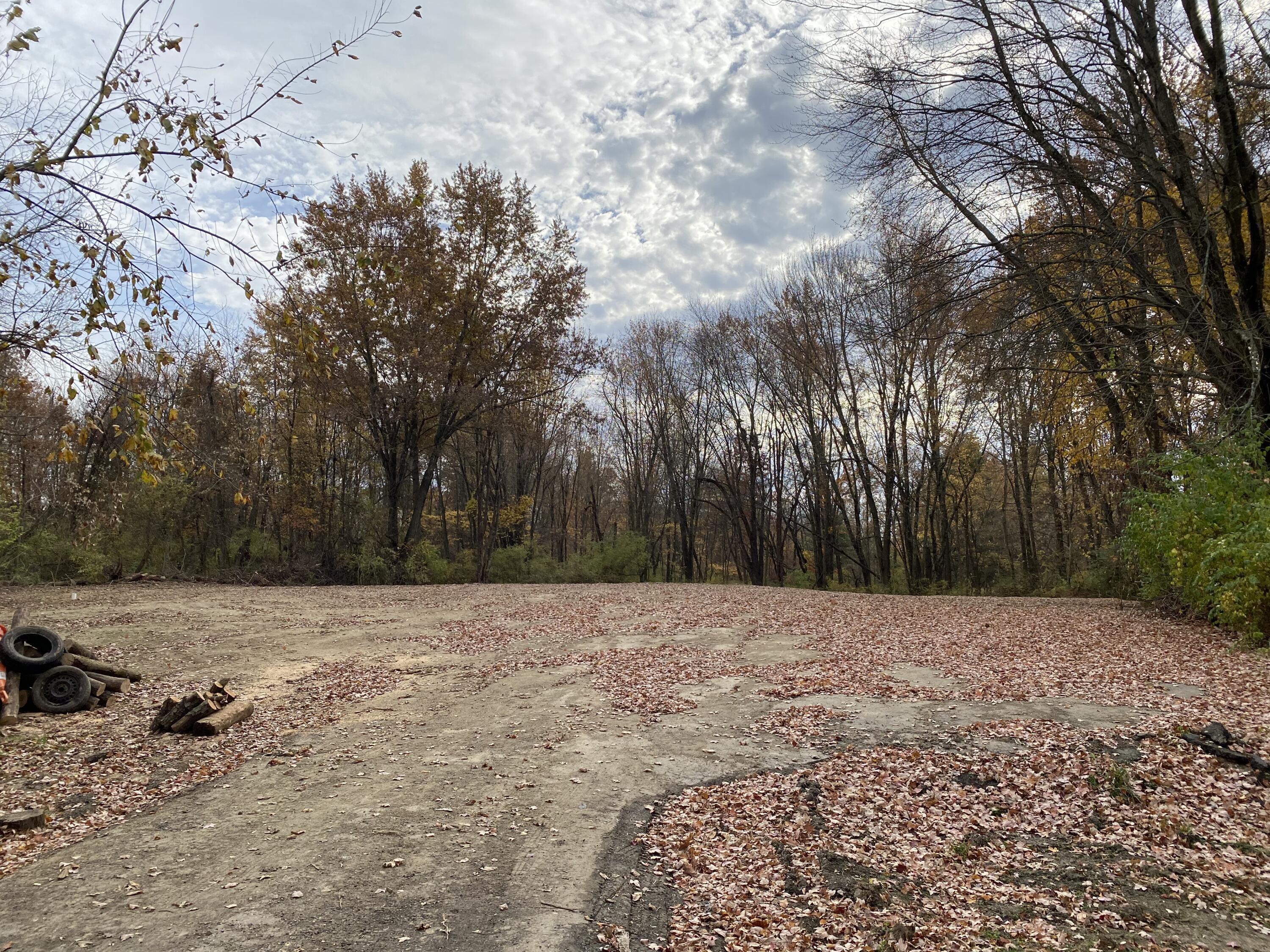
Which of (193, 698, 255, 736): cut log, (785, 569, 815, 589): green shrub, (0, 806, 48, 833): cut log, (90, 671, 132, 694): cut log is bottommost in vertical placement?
(0, 806, 48, 833): cut log

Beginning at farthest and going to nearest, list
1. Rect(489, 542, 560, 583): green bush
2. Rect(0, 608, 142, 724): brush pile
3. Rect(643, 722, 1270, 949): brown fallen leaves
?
Rect(489, 542, 560, 583): green bush < Rect(0, 608, 142, 724): brush pile < Rect(643, 722, 1270, 949): brown fallen leaves

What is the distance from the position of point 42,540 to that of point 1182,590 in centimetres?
2577

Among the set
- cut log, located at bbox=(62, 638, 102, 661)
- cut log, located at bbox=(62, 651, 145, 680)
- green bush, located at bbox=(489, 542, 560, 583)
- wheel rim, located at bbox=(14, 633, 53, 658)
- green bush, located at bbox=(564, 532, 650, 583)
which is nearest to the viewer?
wheel rim, located at bbox=(14, 633, 53, 658)

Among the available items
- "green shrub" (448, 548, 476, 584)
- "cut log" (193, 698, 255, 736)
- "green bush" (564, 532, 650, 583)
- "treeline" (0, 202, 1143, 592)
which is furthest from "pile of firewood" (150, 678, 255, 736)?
"green bush" (564, 532, 650, 583)

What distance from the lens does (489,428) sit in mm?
26438

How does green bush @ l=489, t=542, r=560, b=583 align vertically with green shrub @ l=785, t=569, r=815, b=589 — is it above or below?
above

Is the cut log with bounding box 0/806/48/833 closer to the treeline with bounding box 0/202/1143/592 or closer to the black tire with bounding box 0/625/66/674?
the black tire with bounding box 0/625/66/674

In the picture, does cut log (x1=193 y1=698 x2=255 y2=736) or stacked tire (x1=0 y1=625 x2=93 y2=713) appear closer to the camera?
cut log (x1=193 y1=698 x2=255 y2=736)

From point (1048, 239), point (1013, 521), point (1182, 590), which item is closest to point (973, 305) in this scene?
point (1048, 239)

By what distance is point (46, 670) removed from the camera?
6.70 m

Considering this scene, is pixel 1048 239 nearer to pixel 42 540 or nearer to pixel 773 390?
pixel 773 390

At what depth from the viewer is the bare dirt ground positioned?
323 centimetres

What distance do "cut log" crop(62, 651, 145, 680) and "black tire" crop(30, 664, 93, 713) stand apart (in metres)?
0.27

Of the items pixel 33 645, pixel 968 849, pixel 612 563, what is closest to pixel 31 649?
pixel 33 645
